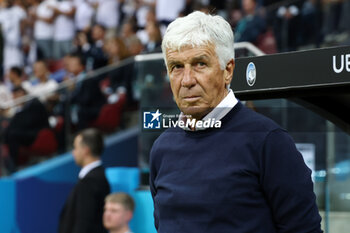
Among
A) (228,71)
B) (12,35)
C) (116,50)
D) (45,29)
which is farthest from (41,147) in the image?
(228,71)

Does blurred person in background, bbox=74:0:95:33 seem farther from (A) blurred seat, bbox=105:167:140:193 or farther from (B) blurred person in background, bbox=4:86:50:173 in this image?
(A) blurred seat, bbox=105:167:140:193

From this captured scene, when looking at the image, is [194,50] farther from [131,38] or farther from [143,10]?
[143,10]

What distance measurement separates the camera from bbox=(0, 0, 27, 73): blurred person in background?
15.4m

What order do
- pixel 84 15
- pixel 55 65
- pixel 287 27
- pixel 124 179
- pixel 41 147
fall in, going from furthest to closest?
pixel 55 65
pixel 84 15
pixel 41 147
pixel 124 179
pixel 287 27

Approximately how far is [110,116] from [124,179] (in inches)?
117

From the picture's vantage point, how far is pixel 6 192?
9.29 meters

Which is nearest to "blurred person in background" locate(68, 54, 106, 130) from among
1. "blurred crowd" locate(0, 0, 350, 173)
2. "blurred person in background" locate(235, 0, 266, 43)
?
"blurred crowd" locate(0, 0, 350, 173)

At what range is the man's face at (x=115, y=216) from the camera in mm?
6328

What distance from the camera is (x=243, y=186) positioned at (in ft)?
6.93

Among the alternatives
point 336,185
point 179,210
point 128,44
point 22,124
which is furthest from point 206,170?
point 128,44

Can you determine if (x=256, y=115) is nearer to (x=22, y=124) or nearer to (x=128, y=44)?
(x=22, y=124)

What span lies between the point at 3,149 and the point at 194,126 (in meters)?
7.71

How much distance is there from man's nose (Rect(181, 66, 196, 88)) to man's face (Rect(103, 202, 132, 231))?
168 inches

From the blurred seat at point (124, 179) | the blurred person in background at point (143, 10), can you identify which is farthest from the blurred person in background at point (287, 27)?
the blurred person in background at point (143, 10)
